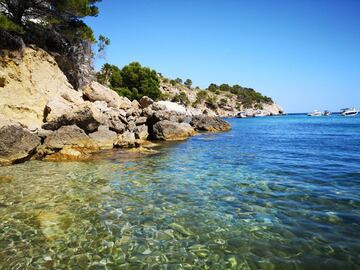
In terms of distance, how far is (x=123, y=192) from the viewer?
11.5m

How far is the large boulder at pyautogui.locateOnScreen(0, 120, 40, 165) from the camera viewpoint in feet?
57.7

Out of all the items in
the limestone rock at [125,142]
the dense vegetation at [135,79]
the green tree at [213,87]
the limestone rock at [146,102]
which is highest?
the green tree at [213,87]

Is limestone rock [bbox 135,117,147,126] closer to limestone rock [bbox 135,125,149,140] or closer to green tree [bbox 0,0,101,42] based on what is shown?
limestone rock [bbox 135,125,149,140]

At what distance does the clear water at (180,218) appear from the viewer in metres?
6.58

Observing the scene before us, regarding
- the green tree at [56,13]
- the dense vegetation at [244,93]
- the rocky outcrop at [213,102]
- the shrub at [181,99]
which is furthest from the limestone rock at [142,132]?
the dense vegetation at [244,93]

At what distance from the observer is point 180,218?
8859 millimetres

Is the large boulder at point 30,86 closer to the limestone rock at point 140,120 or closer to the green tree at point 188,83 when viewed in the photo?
the limestone rock at point 140,120

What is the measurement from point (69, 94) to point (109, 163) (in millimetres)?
13199

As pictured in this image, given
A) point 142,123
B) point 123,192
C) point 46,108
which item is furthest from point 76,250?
point 142,123

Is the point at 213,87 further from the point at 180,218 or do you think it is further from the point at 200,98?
the point at 180,218

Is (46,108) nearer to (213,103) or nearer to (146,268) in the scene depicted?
(146,268)

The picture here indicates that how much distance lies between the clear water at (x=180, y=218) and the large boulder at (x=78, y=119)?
7255 millimetres

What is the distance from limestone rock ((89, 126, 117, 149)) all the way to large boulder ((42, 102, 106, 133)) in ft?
2.26

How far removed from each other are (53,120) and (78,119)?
1.76 m
